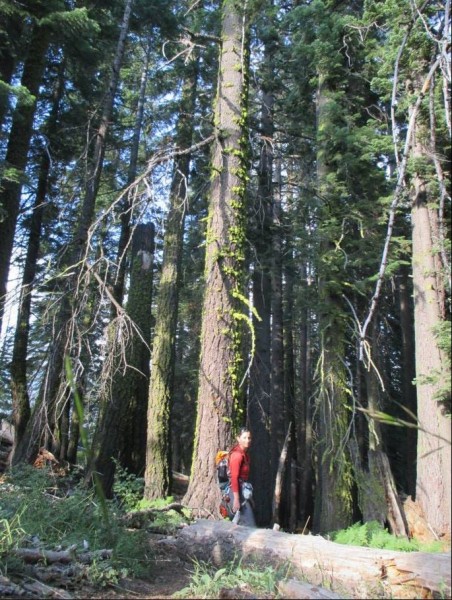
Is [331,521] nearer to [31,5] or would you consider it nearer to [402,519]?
[402,519]

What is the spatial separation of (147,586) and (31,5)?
39.0 ft

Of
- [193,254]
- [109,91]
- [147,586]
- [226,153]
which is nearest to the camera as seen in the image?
[147,586]

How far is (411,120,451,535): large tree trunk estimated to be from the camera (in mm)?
7270

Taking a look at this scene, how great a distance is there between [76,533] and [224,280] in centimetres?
398

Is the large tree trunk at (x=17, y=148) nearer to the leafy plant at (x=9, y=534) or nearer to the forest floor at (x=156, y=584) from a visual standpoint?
the leafy plant at (x=9, y=534)

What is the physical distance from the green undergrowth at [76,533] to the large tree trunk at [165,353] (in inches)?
117

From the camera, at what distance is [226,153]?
8234mm

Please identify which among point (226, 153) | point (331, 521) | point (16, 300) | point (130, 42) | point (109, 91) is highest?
point (130, 42)

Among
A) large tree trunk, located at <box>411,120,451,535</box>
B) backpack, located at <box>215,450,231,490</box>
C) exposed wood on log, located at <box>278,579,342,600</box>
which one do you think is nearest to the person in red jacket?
backpack, located at <box>215,450,231,490</box>

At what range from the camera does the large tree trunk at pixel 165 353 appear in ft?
31.7

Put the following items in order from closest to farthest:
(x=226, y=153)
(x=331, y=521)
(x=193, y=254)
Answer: (x=226, y=153), (x=331, y=521), (x=193, y=254)

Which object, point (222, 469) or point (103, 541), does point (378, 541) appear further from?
point (103, 541)

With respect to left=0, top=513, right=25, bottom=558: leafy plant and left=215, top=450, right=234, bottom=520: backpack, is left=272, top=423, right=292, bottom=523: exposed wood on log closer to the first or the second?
left=215, top=450, right=234, bottom=520: backpack

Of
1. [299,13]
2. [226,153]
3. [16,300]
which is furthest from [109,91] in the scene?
[16,300]
